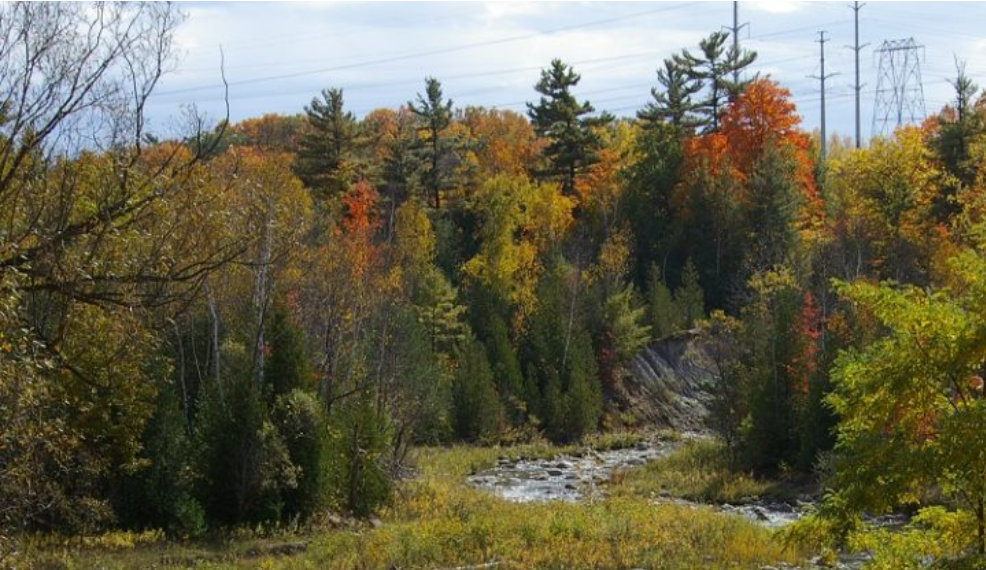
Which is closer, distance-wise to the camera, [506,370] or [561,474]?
[561,474]

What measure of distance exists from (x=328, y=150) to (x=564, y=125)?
15309 mm

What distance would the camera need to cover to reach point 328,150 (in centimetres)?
5978

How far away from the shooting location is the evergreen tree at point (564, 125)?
68312 millimetres

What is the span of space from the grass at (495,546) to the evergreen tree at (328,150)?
104 ft

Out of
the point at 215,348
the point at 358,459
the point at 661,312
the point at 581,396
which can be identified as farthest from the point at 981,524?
the point at 661,312

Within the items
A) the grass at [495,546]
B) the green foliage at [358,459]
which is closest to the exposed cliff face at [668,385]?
the green foliage at [358,459]

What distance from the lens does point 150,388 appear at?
25641mm

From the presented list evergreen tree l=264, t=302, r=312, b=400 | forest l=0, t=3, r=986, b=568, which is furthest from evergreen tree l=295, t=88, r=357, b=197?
evergreen tree l=264, t=302, r=312, b=400

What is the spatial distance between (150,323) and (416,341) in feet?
92.4

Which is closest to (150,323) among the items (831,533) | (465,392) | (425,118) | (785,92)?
(831,533)

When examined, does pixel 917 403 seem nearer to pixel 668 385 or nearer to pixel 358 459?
pixel 358 459

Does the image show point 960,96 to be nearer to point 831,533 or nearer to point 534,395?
point 534,395

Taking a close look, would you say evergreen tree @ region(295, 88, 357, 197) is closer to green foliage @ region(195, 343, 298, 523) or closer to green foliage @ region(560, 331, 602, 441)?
green foliage @ region(560, 331, 602, 441)

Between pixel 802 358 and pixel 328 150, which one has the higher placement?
pixel 328 150
